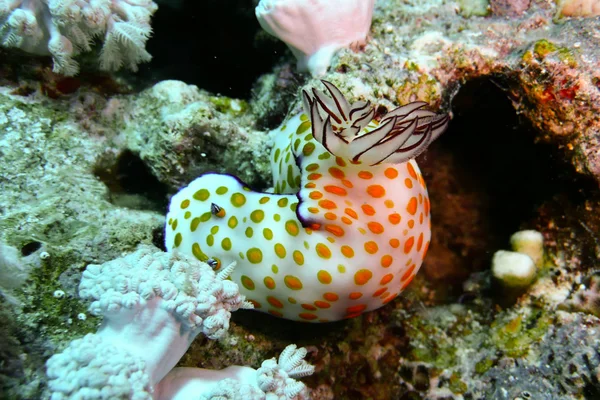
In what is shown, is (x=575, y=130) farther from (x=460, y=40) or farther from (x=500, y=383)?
(x=500, y=383)

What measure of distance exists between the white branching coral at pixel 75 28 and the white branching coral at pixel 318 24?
951mm

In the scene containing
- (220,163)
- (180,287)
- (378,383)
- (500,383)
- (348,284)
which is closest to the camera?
(180,287)

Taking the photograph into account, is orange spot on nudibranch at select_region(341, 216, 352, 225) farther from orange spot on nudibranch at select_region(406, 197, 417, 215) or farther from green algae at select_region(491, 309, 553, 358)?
green algae at select_region(491, 309, 553, 358)

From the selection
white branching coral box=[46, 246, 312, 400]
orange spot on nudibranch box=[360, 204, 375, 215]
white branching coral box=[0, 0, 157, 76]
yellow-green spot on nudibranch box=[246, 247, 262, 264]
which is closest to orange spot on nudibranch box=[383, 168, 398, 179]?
orange spot on nudibranch box=[360, 204, 375, 215]

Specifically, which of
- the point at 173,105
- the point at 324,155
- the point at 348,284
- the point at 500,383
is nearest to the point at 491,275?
the point at 500,383

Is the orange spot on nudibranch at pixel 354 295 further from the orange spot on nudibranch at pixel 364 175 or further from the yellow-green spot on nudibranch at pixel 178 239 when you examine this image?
the yellow-green spot on nudibranch at pixel 178 239

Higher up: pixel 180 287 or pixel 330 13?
pixel 330 13

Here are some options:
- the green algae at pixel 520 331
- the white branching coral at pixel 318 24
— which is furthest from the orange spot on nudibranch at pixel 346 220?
the green algae at pixel 520 331

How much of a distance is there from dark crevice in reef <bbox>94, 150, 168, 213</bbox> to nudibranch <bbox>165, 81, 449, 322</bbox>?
2.78 feet

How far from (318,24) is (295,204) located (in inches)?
55.5

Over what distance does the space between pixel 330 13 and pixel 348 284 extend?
1.94 metres

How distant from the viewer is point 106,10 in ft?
9.76

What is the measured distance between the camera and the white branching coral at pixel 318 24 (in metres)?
3.05

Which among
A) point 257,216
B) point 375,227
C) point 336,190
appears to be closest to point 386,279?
point 375,227
